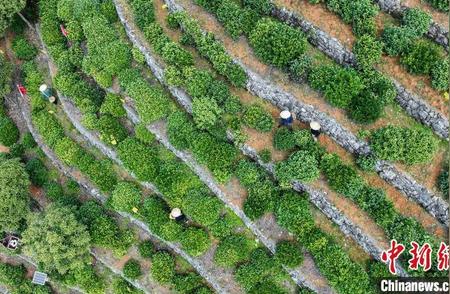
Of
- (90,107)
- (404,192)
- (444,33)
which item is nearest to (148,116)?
(90,107)

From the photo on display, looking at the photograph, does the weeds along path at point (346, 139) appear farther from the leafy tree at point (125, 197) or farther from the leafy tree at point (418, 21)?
the leafy tree at point (125, 197)

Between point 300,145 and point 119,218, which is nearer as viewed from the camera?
point 300,145

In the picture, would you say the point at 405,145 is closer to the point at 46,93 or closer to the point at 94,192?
the point at 94,192

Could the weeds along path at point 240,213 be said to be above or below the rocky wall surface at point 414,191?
below

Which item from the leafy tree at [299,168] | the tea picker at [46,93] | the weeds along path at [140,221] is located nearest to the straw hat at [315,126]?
the leafy tree at [299,168]

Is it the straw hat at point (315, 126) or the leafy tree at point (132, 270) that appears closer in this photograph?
the straw hat at point (315, 126)

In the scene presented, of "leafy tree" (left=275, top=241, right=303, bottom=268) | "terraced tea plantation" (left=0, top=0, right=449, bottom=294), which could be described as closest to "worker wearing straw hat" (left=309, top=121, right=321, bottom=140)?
"terraced tea plantation" (left=0, top=0, right=449, bottom=294)

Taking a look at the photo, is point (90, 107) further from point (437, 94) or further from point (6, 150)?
point (437, 94)
